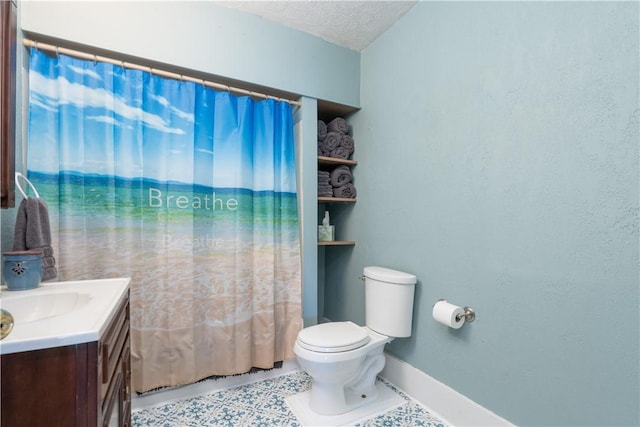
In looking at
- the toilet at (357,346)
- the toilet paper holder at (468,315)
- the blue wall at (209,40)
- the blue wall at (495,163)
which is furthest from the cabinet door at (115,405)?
the blue wall at (209,40)

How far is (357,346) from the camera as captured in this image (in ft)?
5.12

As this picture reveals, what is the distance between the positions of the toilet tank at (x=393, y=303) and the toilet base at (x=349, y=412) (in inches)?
15.9

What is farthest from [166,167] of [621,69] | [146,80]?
[621,69]

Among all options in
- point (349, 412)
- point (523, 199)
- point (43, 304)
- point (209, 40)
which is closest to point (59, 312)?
point (43, 304)

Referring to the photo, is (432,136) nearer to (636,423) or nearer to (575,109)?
(575,109)

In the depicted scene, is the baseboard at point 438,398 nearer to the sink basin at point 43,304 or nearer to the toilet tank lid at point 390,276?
the toilet tank lid at point 390,276

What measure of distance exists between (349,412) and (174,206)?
5.14ft

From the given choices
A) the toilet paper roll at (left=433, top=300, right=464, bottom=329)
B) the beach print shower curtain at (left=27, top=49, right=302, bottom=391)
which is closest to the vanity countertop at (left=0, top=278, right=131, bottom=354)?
the beach print shower curtain at (left=27, top=49, right=302, bottom=391)

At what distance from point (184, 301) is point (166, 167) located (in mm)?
800

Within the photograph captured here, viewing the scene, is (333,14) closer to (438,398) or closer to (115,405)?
(115,405)

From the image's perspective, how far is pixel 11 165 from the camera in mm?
1067

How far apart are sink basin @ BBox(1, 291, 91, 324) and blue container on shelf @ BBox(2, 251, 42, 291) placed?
0.35 ft

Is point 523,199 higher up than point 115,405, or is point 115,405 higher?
point 523,199

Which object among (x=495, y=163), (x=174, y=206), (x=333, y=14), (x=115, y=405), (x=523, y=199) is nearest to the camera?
(x=115, y=405)
